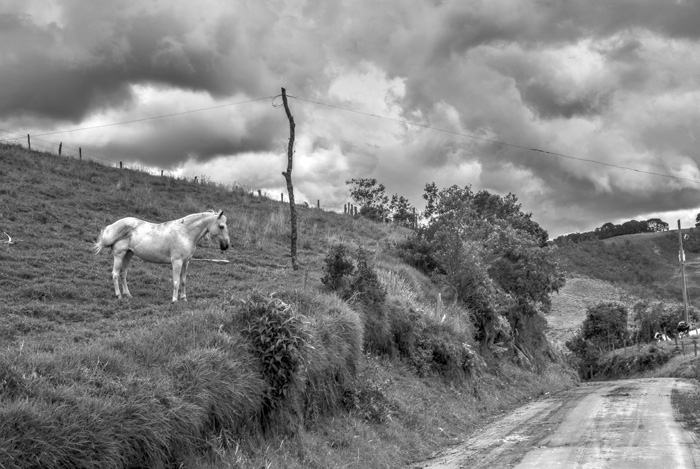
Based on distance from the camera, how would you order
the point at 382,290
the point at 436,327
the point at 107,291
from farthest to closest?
the point at 436,327 → the point at 382,290 → the point at 107,291

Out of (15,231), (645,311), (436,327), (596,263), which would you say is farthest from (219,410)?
(596,263)

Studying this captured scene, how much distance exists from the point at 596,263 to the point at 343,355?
149 m

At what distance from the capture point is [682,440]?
486 inches

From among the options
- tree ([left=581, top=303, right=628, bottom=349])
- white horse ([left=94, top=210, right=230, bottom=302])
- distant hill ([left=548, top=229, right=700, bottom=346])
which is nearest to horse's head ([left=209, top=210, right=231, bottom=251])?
white horse ([left=94, top=210, right=230, bottom=302])

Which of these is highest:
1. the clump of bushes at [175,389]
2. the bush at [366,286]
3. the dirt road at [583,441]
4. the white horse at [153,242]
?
the white horse at [153,242]

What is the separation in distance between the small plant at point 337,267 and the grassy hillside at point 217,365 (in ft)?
1.49

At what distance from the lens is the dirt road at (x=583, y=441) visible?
1069 centimetres

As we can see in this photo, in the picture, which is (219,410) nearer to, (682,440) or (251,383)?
(251,383)

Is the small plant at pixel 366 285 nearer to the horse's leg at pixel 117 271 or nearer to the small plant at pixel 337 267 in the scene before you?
the small plant at pixel 337 267

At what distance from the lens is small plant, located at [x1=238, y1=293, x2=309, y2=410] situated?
1038cm

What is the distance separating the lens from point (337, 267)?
19.0m

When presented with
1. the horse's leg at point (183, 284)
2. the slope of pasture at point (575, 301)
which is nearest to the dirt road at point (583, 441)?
the horse's leg at point (183, 284)

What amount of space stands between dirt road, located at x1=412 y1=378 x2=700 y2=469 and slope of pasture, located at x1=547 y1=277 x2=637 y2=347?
Answer: 201 ft

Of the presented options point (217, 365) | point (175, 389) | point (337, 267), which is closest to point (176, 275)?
point (337, 267)
